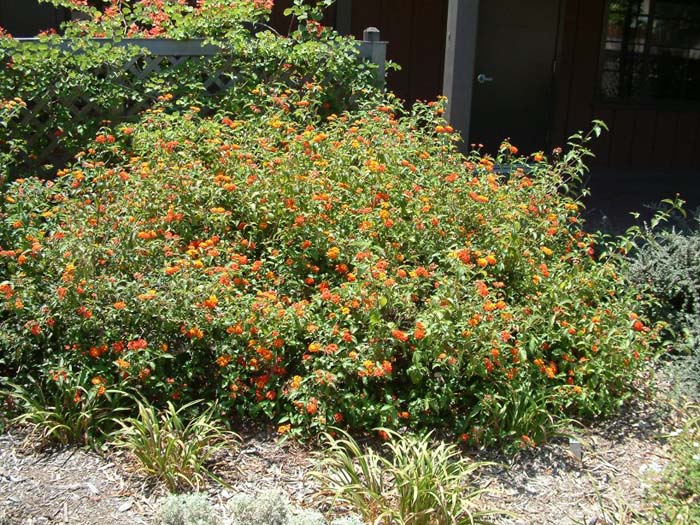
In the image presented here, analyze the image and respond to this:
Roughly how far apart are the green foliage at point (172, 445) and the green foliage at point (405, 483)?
49 centimetres

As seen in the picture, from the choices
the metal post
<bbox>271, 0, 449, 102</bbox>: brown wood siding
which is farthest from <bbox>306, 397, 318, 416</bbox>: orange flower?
<bbox>271, 0, 449, 102</bbox>: brown wood siding

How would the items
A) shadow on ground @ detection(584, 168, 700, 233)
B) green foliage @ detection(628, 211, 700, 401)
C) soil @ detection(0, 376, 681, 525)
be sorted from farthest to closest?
shadow on ground @ detection(584, 168, 700, 233), green foliage @ detection(628, 211, 700, 401), soil @ detection(0, 376, 681, 525)

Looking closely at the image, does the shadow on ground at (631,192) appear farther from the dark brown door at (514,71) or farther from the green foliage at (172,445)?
the green foliage at (172,445)

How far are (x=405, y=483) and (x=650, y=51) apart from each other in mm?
8100

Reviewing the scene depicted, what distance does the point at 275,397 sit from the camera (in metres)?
3.61

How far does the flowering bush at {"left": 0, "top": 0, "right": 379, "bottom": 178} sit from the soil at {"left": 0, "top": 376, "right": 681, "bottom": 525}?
94.4 inches

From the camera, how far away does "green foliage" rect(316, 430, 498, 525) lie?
117 inches

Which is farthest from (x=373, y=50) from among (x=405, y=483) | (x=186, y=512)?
(x=186, y=512)

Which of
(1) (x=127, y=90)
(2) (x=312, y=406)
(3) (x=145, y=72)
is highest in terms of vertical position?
(3) (x=145, y=72)

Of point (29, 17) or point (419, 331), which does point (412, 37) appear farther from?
point (419, 331)

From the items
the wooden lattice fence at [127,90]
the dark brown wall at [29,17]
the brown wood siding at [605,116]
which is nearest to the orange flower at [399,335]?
the wooden lattice fence at [127,90]

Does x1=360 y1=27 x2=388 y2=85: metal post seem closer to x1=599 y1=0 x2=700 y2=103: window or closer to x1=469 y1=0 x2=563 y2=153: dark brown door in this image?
x1=469 y1=0 x2=563 y2=153: dark brown door

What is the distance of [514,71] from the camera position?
29.6 ft

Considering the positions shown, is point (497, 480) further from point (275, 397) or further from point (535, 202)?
point (535, 202)
